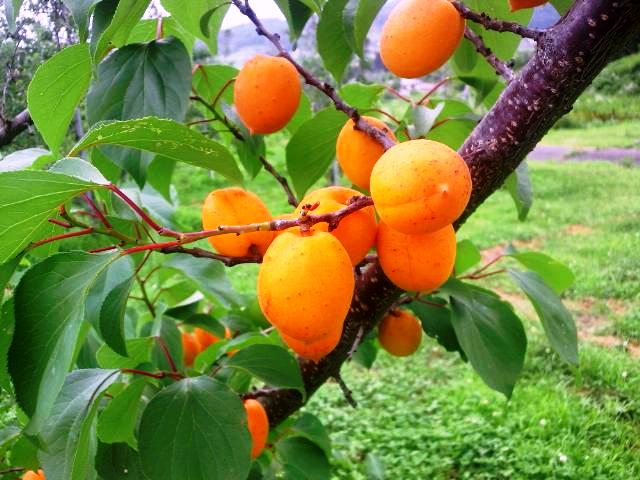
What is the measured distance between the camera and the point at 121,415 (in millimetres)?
799

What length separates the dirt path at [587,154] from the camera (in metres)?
4.37

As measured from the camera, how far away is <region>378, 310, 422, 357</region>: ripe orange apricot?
1136 millimetres

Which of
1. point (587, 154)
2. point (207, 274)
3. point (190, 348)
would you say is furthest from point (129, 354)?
point (587, 154)

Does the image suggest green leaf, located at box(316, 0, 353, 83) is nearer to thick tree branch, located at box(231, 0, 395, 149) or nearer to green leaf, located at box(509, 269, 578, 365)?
thick tree branch, located at box(231, 0, 395, 149)

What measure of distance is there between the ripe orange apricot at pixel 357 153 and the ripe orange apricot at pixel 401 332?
1.62 ft

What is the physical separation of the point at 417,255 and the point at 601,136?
5.49 m

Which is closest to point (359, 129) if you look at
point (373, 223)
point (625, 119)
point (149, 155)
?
A: point (373, 223)

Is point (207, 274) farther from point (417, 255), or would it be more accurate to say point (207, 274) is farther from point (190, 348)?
point (417, 255)

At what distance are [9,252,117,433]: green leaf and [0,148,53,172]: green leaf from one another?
0.18m

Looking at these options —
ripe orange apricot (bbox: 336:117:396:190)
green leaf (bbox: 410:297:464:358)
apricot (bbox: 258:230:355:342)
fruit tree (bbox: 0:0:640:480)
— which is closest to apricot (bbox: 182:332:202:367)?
fruit tree (bbox: 0:0:640:480)

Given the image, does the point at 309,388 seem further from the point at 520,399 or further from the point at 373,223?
the point at 520,399

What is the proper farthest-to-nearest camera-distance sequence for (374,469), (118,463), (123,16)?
1. (374,469)
2. (118,463)
3. (123,16)

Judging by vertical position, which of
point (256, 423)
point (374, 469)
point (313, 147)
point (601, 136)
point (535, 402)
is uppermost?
point (313, 147)

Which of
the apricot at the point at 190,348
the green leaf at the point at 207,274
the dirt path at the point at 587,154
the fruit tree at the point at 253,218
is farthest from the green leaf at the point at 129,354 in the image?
the dirt path at the point at 587,154
